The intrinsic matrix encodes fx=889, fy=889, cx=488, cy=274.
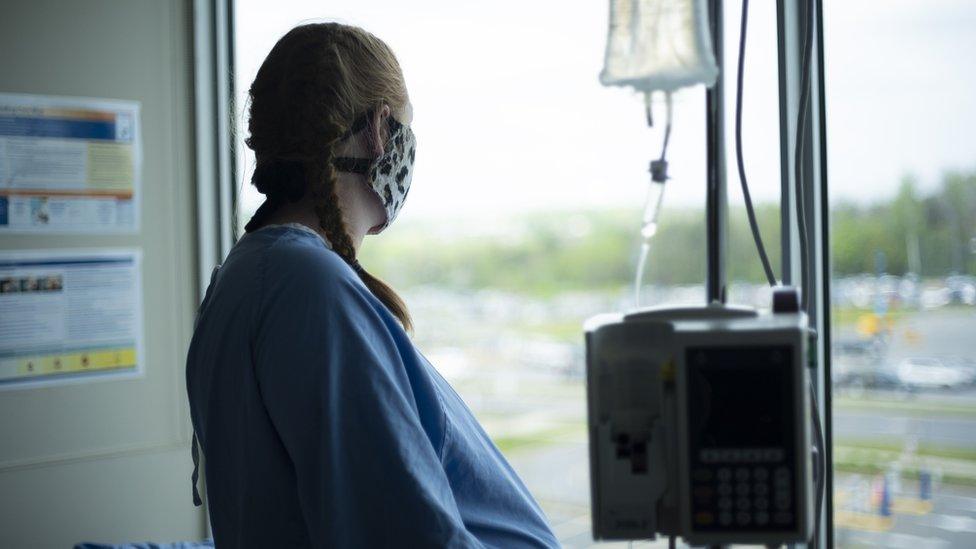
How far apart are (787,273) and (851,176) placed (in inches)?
7.5

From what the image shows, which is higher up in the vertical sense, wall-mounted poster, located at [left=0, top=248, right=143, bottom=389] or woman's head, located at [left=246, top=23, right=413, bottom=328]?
woman's head, located at [left=246, top=23, right=413, bottom=328]

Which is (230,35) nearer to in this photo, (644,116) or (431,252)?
(431,252)

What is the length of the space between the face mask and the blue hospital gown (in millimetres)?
159

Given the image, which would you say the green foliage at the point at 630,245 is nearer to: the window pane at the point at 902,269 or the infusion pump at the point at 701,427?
the window pane at the point at 902,269

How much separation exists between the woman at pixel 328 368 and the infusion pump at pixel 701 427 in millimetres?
320

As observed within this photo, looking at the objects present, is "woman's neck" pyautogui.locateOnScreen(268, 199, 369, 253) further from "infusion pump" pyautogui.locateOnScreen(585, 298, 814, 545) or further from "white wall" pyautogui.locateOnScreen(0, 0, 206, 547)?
"white wall" pyautogui.locateOnScreen(0, 0, 206, 547)

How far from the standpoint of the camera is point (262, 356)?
3.54ft

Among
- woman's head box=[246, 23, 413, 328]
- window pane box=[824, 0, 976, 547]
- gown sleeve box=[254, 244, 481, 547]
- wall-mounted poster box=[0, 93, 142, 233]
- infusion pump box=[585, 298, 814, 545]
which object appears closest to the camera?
infusion pump box=[585, 298, 814, 545]

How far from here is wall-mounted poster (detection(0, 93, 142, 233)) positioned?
7.41ft

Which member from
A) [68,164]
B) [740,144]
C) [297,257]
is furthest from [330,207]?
[68,164]

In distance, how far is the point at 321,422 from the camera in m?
1.03

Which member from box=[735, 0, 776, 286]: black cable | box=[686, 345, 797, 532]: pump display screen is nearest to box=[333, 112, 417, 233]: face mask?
box=[735, 0, 776, 286]: black cable

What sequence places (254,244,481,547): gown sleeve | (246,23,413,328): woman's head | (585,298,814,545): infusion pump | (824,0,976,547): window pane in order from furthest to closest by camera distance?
(824,0,976,547): window pane < (246,23,413,328): woman's head < (254,244,481,547): gown sleeve < (585,298,814,545): infusion pump

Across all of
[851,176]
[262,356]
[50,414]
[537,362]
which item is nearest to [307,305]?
[262,356]
